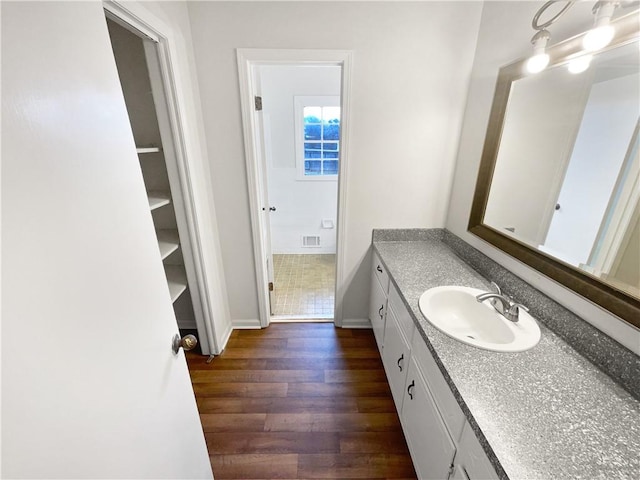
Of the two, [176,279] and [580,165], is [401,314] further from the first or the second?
[176,279]

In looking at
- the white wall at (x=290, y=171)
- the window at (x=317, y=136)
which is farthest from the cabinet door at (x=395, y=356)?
the window at (x=317, y=136)

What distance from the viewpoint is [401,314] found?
1377mm

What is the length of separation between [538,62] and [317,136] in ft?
8.11

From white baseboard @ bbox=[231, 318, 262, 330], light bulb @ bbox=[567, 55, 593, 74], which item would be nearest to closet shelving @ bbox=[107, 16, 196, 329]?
white baseboard @ bbox=[231, 318, 262, 330]

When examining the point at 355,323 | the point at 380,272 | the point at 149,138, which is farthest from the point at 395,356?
the point at 149,138

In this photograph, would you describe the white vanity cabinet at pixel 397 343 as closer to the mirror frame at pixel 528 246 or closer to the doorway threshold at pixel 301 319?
the mirror frame at pixel 528 246

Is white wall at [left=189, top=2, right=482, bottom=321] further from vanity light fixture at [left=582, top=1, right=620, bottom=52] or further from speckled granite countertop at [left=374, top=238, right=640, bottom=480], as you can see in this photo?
speckled granite countertop at [left=374, top=238, right=640, bottom=480]

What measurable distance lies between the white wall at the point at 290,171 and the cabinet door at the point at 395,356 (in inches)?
61.9

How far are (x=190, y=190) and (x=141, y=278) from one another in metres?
0.97

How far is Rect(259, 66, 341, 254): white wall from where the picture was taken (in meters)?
3.05

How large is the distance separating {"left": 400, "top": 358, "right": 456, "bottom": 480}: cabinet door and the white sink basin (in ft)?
0.85

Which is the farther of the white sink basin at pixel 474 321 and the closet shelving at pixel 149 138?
the closet shelving at pixel 149 138

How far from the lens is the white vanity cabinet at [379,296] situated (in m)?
1.71

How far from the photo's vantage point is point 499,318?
3.73 feet
